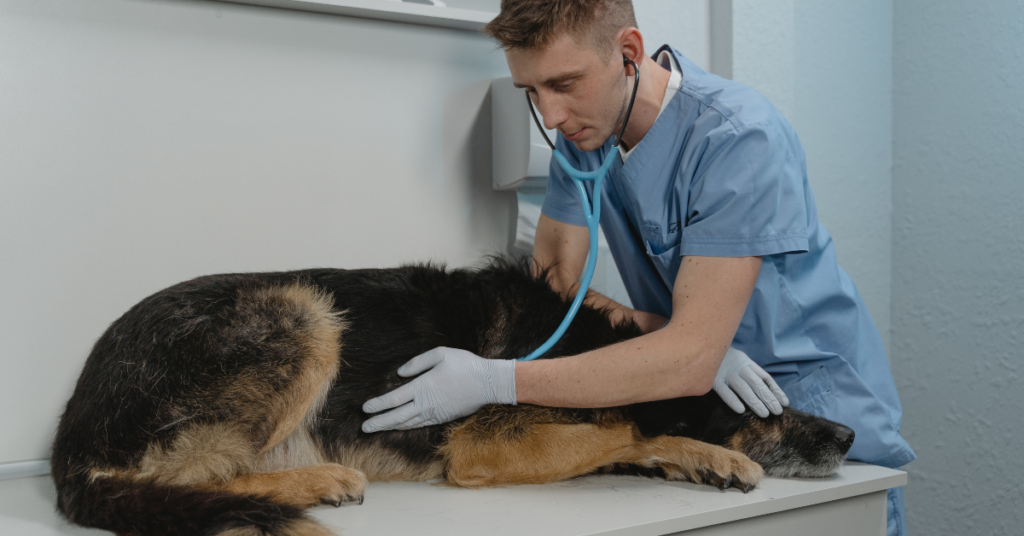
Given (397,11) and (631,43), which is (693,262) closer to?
(631,43)

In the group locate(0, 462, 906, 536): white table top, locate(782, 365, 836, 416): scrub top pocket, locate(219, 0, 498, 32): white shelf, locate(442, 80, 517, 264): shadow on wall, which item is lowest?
locate(0, 462, 906, 536): white table top

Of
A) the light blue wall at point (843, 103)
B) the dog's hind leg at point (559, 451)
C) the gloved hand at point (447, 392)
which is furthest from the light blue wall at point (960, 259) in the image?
the gloved hand at point (447, 392)

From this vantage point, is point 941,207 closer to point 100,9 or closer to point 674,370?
point 674,370

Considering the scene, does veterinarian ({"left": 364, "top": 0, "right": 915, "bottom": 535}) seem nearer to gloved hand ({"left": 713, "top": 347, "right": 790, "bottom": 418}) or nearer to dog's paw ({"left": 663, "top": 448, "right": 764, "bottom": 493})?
gloved hand ({"left": 713, "top": 347, "right": 790, "bottom": 418})

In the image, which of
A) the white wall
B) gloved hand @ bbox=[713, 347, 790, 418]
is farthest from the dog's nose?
the white wall

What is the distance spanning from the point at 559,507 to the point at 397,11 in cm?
144

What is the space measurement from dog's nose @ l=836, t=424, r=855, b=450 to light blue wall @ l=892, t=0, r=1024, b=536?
125 cm

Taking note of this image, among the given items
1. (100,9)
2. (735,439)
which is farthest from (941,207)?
(100,9)

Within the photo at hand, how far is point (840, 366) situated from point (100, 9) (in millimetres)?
2067

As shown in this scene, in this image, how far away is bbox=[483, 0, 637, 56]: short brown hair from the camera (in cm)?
129

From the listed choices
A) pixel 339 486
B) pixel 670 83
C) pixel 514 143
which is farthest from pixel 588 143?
pixel 339 486

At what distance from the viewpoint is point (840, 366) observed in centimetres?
152

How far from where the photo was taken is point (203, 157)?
5.93ft

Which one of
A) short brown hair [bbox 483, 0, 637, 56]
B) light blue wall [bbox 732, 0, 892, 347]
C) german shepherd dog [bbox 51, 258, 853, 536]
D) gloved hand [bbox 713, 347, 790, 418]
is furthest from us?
light blue wall [bbox 732, 0, 892, 347]
